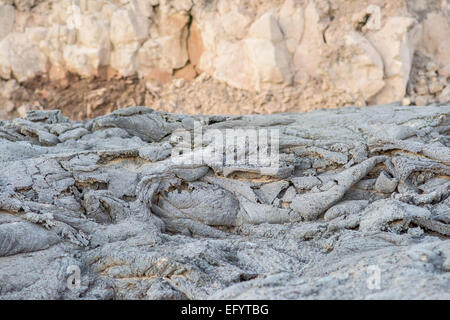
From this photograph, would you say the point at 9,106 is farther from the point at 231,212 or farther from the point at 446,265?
the point at 446,265

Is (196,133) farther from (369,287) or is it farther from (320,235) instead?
(369,287)

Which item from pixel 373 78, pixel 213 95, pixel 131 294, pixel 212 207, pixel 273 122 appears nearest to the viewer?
pixel 131 294

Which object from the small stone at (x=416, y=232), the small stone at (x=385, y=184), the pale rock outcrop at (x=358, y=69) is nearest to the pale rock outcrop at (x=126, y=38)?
the pale rock outcrop at (x=358, y=69)

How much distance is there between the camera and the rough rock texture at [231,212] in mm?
2971

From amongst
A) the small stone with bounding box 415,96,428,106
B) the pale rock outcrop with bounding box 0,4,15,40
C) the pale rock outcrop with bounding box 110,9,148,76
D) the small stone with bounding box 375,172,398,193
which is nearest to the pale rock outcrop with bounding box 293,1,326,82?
the small stone with bounding box 415,96,428,106

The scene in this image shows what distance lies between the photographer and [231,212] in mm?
4227

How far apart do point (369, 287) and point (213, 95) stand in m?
9.31

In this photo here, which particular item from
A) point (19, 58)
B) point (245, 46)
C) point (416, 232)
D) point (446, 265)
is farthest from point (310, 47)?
point (446, 265)

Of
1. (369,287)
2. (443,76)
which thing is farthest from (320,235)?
(443,76)

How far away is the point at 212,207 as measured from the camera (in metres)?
4.21

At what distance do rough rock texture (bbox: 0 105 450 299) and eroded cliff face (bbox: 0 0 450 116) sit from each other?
16.5 ft

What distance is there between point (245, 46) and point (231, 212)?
762 cm

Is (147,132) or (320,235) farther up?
(147,132)

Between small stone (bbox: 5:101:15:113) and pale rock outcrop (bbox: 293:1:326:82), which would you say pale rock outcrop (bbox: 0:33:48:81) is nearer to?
small stone (bbox: 5:101:15:113)
